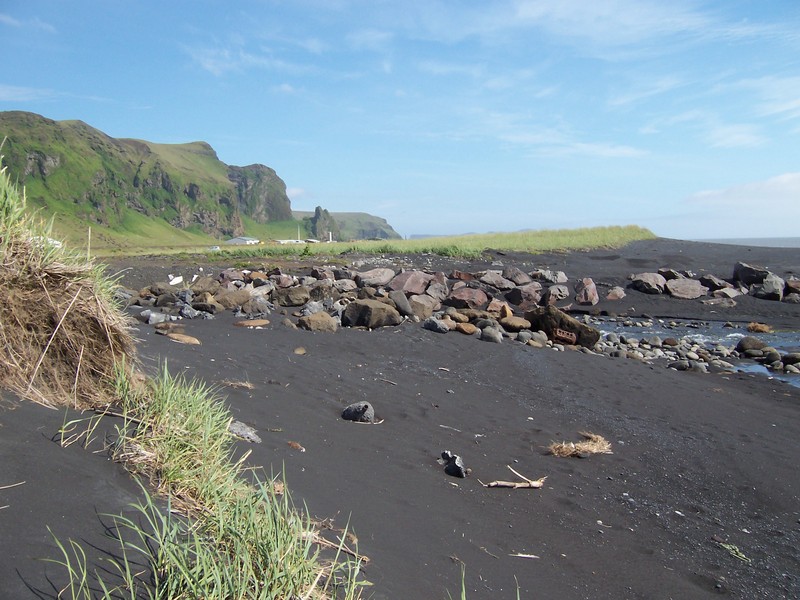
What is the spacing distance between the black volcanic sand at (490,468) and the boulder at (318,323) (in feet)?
1.40

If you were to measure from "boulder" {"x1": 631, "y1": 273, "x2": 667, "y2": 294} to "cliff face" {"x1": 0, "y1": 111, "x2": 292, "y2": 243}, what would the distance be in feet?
195

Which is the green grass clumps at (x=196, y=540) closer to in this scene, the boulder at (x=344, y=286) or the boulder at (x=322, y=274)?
the boulder at (x=344, y=286)

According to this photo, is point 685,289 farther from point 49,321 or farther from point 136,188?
point 136,188

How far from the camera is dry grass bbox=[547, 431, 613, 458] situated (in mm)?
5910

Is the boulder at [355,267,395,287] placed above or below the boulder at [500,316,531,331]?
above

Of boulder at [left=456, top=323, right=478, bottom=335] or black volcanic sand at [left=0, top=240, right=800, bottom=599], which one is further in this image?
boulder at [left=456, top=323, right=478, bottom=335]

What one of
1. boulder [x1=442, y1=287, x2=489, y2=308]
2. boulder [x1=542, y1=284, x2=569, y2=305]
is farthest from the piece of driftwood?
boulder [x1=542, y1=284, x2=569, y2=305]

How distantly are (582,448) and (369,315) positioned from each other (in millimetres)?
6282

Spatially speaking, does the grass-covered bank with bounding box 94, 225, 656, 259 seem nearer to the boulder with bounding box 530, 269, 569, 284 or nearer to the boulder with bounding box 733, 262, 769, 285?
the boulder with bounding box 530, 269, 569, 284

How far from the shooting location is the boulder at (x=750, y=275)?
66.8 ft

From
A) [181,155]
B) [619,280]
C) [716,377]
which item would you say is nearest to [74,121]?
[181,155]

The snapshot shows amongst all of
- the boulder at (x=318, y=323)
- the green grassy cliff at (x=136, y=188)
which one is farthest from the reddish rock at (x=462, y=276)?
the green grassy cliff at (x=136, y=188)

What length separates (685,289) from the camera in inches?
763

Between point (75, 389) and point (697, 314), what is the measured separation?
17.4 metres
